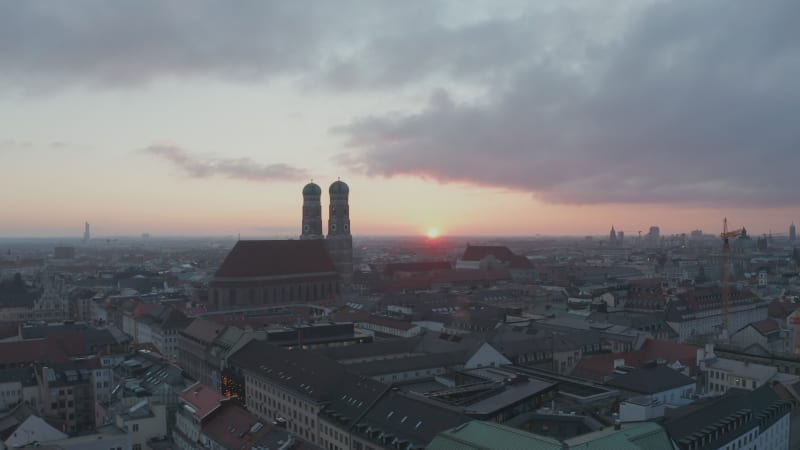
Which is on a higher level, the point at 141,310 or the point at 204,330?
the point at 204,330

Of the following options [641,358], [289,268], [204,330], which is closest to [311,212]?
[289,268]

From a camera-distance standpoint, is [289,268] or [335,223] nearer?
[289,268]

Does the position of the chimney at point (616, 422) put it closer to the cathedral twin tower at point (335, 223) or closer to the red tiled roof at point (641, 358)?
the red tiled roof at point (641, 358)

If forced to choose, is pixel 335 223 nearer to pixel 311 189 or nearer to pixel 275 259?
pixel 311 189

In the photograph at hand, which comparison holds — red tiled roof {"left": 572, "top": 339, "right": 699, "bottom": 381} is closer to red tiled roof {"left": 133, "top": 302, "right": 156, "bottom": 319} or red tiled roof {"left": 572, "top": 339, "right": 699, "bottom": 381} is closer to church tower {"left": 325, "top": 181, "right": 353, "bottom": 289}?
red tiled roof {"left": 133, "top": 302, "right": 156, "bottom": 319}

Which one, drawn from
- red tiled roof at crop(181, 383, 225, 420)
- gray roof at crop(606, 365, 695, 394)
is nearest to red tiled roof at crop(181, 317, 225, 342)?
red tiled roof at crop(181, 383, 225, 420)

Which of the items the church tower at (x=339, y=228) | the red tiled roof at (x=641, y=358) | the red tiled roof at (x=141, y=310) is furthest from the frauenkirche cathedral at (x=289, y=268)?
the red tiled roof at (x=641, y=358)
